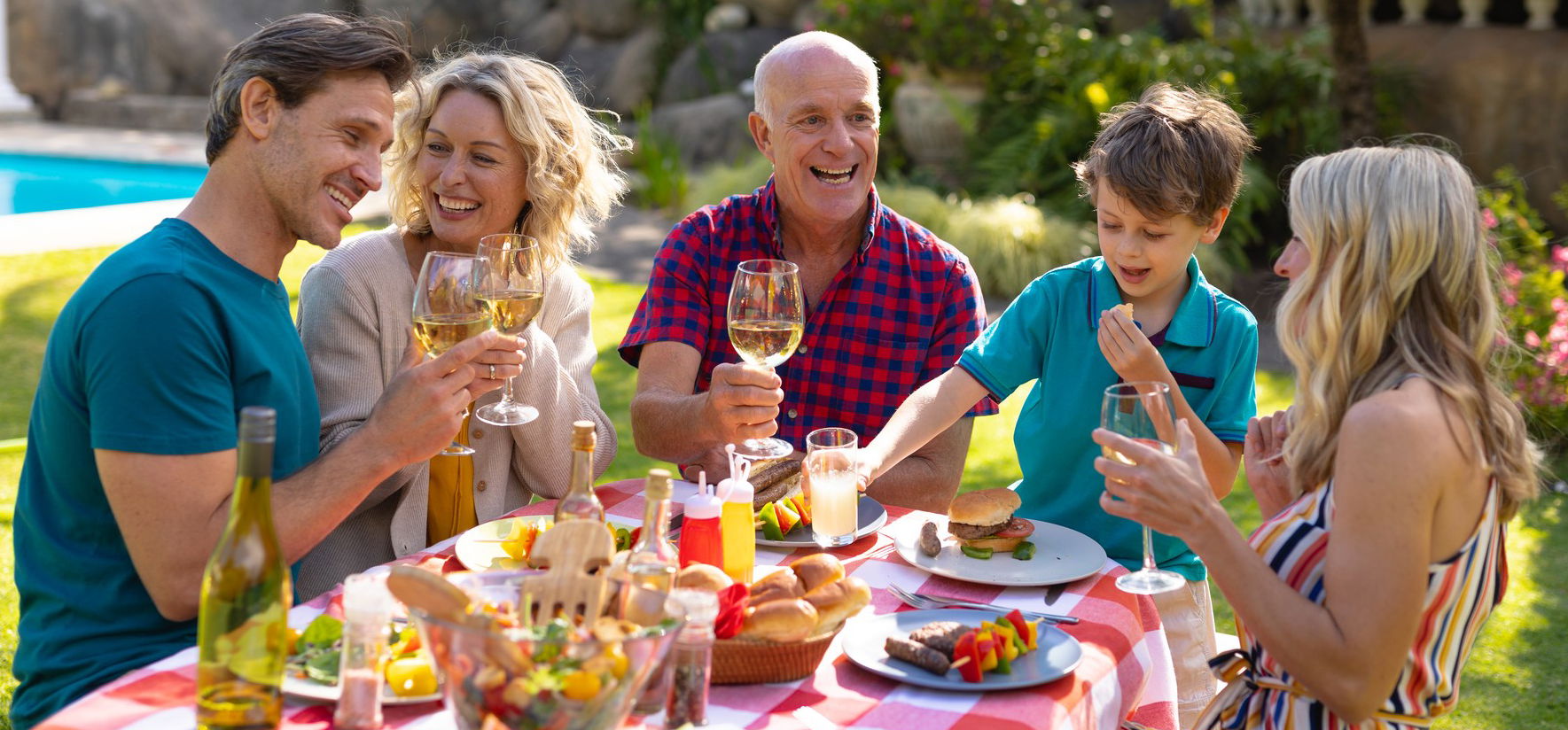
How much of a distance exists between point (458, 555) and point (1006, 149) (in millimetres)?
8183

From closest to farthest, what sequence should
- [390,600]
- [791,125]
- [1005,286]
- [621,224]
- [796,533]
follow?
[390,600], [796,533], [791,125], [1005,286], [621,224]

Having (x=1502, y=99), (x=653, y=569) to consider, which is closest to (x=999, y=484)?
(x=653, y=569)

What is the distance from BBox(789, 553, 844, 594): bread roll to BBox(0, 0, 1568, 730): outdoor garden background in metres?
3.11

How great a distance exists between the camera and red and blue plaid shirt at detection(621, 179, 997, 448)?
11.9 feet

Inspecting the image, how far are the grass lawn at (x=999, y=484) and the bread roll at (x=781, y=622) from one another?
2.75m

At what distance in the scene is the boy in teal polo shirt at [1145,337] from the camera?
9.57 feet

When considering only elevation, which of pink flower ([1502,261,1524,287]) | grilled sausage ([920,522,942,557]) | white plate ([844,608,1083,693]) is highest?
white plate ([844,608,1083,693])

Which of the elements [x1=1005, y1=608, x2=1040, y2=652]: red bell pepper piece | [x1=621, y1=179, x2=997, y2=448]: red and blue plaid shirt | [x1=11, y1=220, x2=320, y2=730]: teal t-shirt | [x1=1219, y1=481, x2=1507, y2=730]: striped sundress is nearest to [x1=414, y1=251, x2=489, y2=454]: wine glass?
[x1=11, y1=220, x2=320, y2=730]: teal t-shirt

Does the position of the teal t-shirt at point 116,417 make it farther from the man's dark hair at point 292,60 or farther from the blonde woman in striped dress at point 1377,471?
the blonde woman in striped dress at point 1377,471

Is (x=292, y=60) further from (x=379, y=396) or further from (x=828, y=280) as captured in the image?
(x=828, y=280)

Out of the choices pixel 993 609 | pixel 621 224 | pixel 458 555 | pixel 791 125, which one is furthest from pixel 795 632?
pixel 621 224

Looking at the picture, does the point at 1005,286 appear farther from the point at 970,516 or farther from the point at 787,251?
the point at 970,516

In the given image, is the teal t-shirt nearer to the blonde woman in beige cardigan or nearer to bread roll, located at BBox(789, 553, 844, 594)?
the blonde woman in beige cardigan

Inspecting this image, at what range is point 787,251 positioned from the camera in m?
3.73
